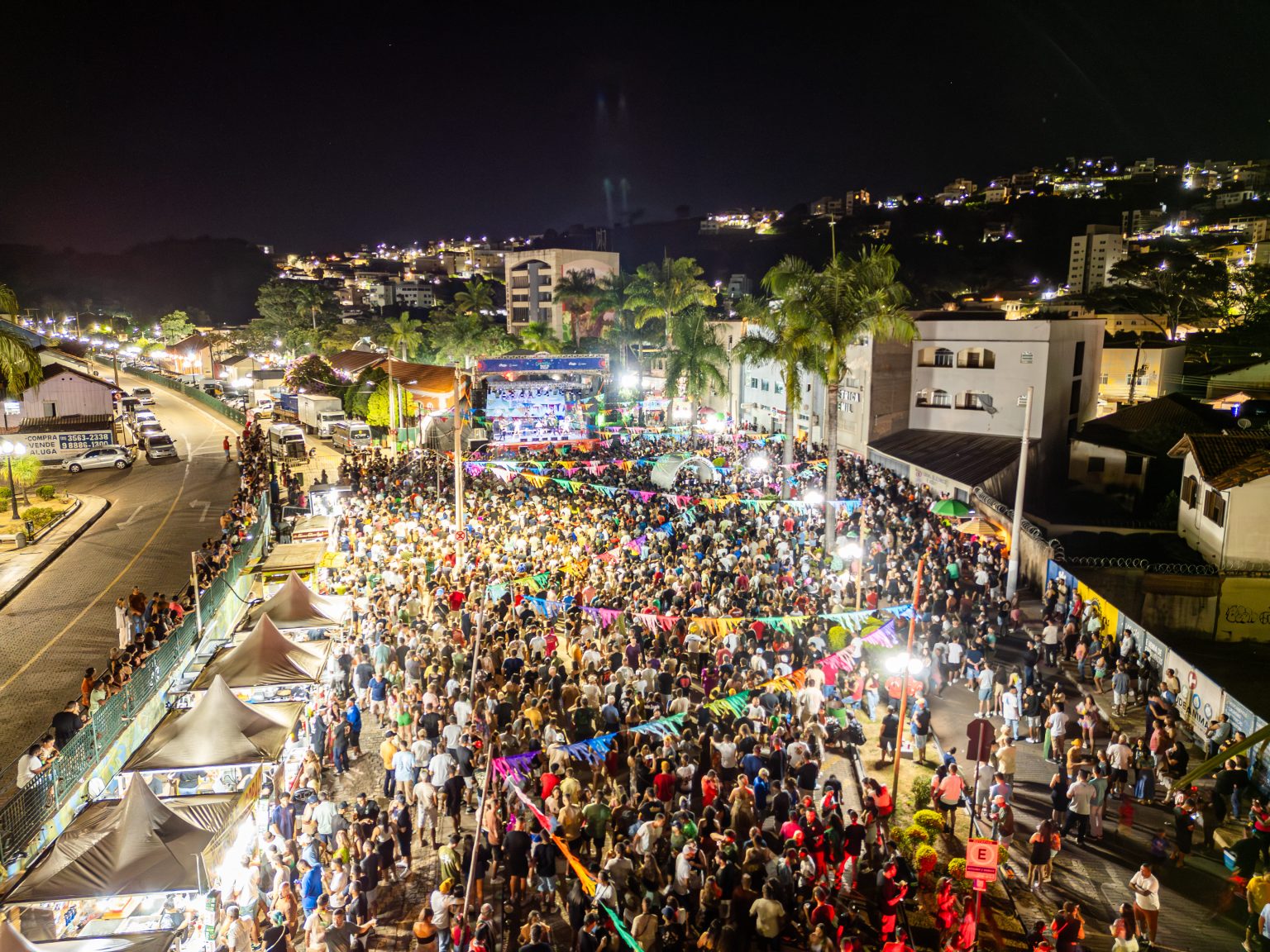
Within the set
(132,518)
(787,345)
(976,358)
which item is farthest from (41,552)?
(976,358)

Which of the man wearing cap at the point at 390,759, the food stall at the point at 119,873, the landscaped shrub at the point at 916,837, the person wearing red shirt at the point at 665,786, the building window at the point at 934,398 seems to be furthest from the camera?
the building window at the point at 934,398

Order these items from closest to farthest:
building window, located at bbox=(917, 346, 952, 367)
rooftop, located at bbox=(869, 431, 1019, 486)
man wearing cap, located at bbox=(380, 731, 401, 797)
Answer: man wearing cap, located at bbox=(380, 731, 401, 797), rooftop, located at bbox=(869, 431, 1019, 486), building window, located at bbox=(917, 346, 952, 367)

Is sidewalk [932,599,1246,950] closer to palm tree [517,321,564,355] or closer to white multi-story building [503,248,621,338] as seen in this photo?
palm tree [517,321,564,355]

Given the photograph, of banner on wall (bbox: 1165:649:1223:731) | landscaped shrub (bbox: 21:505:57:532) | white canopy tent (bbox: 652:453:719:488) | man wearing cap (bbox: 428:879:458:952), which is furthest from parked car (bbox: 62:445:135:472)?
banner on wall (bbox: 1165:649:1223:731)

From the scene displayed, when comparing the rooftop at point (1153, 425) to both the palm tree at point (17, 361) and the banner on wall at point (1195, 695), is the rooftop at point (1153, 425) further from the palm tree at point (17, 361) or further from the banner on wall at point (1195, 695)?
the palm tree at point (17, 361)

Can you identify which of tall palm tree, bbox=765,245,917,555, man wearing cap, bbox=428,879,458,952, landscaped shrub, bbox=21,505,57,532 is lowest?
landscaped shrub, bbox=21,505,57,532

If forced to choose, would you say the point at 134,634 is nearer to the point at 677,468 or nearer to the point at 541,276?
the point at 677,468

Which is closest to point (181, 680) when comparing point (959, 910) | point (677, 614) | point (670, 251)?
point (677, 614)

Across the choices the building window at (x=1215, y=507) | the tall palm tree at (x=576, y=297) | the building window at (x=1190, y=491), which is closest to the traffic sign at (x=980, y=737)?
the building window at (x=1215, y=507)
